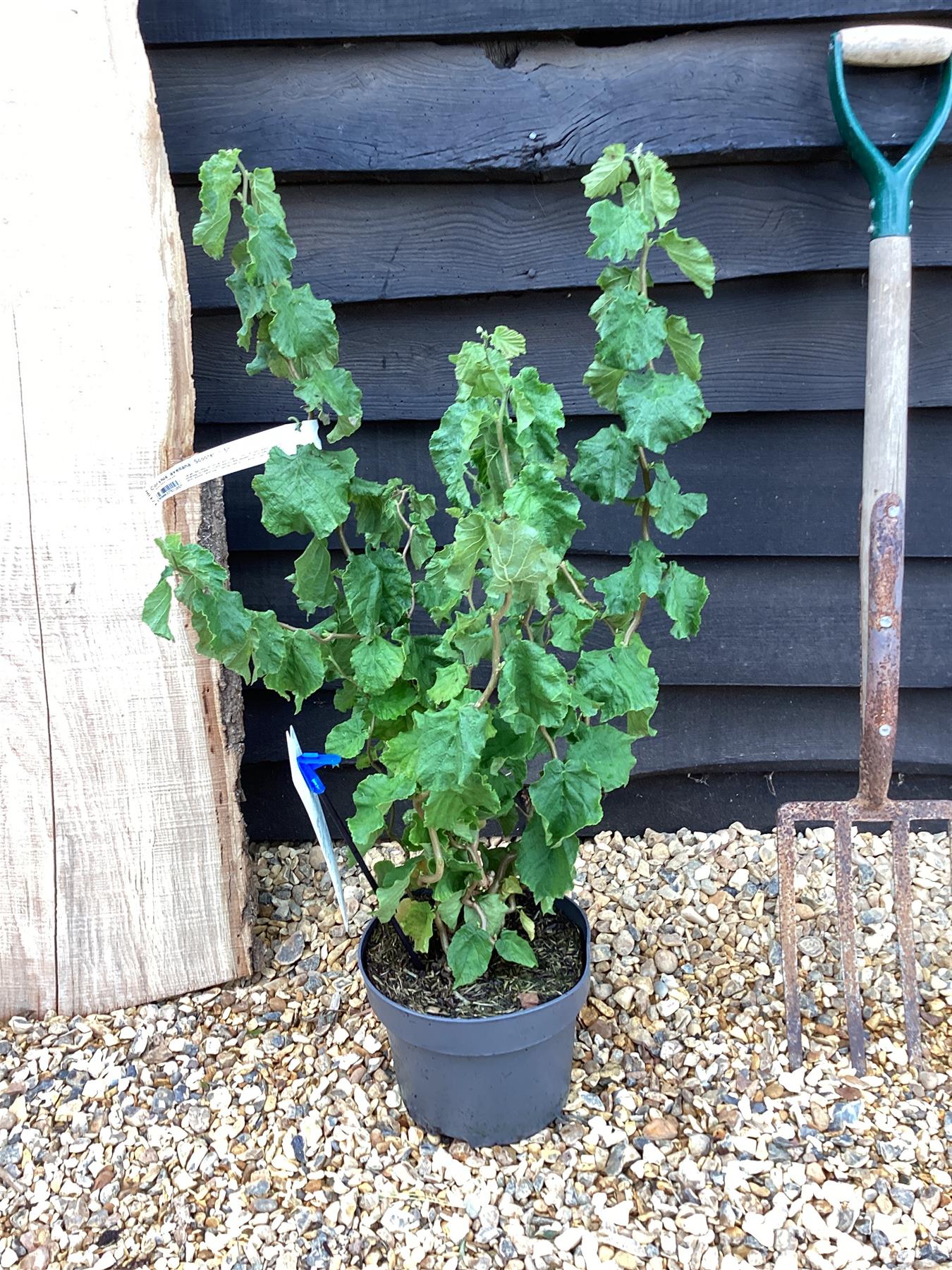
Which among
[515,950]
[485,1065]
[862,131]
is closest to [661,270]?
[862,131]

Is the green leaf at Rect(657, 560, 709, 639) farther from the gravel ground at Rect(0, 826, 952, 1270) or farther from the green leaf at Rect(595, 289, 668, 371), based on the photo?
the gravel ground at Rect(0, 826, 952, 1270)

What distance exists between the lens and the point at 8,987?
1.60 metres

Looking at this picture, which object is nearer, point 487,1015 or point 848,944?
point 487,1015

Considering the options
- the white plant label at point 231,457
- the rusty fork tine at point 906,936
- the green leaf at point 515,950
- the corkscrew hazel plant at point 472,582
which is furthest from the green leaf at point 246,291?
the rusty fork tine at point 906,936

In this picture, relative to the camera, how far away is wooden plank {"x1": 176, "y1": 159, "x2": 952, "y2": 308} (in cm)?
152

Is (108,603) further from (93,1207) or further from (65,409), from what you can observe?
(93,1207)

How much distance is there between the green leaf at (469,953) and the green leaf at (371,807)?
0.17m

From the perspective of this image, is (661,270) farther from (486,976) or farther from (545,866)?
(486,976)

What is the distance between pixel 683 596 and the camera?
1.19 metres

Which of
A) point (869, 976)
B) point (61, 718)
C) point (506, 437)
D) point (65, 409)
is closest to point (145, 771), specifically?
point (61, 718)

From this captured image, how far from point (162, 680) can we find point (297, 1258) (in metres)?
0.84

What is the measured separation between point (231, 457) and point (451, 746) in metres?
0.51

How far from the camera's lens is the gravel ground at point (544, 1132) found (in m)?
1.20

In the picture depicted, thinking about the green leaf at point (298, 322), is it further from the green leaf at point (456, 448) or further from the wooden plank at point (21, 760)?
the wooden plank at point (21, 760)
